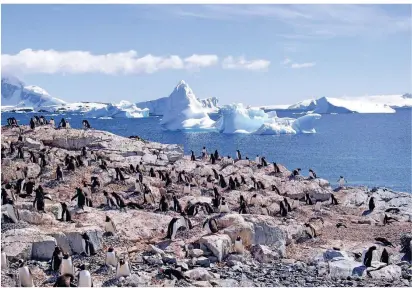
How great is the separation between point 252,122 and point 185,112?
369 inches

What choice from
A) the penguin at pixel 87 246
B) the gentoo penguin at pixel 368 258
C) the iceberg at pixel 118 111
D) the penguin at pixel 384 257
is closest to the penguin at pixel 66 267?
the penguin at pixel 87 246

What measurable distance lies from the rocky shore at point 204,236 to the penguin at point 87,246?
13 cm

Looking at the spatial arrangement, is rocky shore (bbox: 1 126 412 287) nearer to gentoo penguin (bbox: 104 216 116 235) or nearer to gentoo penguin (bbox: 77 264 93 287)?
gentoo penguin (bbox: 104 216 116 235)

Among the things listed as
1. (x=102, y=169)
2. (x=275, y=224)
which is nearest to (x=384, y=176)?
(x=102, y=169)

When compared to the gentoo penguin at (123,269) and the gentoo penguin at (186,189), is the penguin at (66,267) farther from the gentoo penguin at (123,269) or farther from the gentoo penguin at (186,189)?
the gentoo penguin at (186,189)

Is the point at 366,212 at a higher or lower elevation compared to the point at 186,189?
lower

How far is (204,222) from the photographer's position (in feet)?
52.4

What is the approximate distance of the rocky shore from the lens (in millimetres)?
12883

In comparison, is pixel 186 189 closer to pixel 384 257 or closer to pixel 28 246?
pixel 384 257

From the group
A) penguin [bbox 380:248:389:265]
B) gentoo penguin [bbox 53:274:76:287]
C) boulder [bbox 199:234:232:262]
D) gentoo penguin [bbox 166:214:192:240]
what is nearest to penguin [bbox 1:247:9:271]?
gentoo penguin [bbox 53:274:76:287]

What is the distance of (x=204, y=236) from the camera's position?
47.5ft

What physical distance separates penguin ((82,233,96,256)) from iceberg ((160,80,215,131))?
61.3 meters

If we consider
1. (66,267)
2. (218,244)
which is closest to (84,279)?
(66,267)

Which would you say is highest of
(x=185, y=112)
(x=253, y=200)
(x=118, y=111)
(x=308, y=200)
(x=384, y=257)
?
(x=185, y=112)
